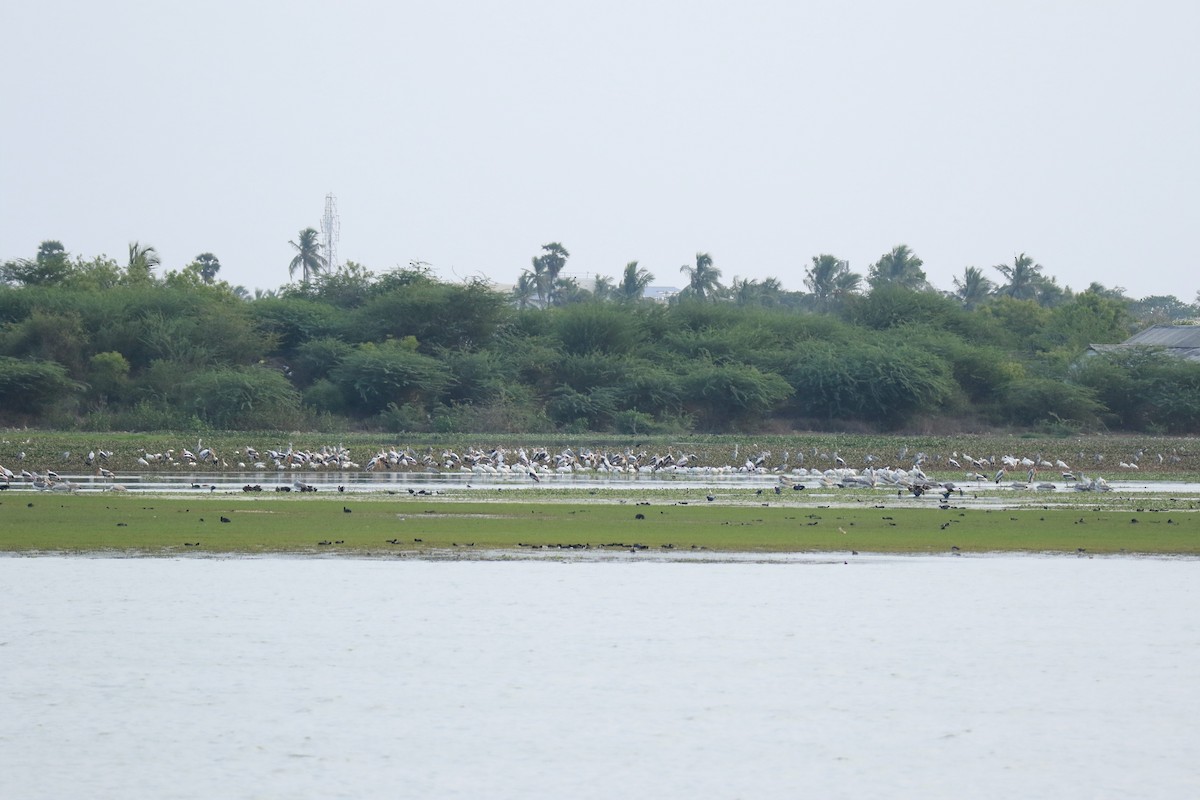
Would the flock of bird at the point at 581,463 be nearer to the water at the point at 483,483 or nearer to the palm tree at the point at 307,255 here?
the water at the point at 483,483

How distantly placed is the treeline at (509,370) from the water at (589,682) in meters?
39.8

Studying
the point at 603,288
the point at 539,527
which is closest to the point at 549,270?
the point at 603,288

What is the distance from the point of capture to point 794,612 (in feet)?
58.6

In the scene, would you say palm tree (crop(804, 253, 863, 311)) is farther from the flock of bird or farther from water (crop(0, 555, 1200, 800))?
water (crop(0, 555, 1200, 800))

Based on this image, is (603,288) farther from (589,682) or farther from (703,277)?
(589,682)

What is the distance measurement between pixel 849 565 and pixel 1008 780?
11.4 metres

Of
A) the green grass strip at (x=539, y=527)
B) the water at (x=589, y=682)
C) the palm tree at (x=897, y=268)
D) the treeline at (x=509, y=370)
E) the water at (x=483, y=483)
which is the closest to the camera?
the water at (x=589, y=682)

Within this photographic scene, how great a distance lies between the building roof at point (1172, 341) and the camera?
247 feet

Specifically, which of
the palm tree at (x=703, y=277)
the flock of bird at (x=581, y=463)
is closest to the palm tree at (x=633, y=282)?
the palm tree at (x=703, y=277)

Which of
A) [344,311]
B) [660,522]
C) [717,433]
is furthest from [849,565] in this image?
[344,311]

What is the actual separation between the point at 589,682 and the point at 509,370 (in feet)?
170

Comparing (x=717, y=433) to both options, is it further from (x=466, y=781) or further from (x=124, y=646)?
(x=466, y=781)

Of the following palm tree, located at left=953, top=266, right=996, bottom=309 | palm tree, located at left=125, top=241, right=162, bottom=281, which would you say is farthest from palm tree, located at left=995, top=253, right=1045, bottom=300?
palm tree, located at left=125, top=241, right=162, bottom=281

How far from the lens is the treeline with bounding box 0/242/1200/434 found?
198 feet
